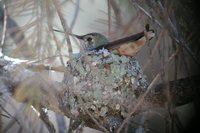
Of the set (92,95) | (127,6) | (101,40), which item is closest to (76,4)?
(101,40)

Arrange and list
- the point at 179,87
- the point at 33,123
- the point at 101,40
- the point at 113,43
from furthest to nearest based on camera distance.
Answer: the point at 33,123, the point at 101,40, the point at 113,43, the point at 179,87

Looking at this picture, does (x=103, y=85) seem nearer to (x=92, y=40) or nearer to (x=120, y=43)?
(x=120, y=43)

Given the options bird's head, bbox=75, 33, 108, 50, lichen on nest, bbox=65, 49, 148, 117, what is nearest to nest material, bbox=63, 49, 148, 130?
lichen on nest, bbox=65, 49, 148, 117

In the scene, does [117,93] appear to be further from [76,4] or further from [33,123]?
[76,4]

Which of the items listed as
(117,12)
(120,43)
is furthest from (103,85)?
(117,12)

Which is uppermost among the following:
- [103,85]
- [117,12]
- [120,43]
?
[117,12]
